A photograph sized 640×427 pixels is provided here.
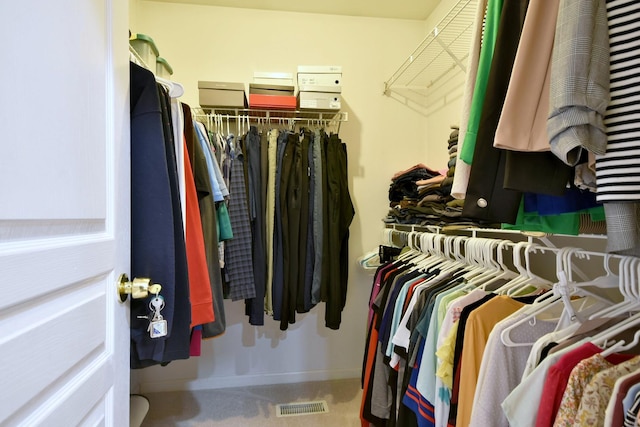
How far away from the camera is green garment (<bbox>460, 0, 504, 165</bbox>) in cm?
73

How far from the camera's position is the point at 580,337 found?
698 mm

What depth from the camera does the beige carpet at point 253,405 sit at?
5.94 ft

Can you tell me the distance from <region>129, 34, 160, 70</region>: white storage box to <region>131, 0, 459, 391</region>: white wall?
710mm

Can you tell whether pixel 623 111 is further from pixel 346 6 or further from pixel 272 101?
pixel 346 6

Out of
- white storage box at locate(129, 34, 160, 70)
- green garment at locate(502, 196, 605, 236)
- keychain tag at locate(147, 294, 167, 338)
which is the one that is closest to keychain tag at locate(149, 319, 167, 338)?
keychain tag at locate(147, 294, 167, 338)

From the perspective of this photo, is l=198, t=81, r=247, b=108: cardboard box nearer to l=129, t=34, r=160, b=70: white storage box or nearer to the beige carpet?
l=129, t=34, r=160, b=70: white storage box

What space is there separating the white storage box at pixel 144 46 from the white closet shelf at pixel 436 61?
1.27 metres

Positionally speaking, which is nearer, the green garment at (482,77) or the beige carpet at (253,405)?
Result: the green garment at (482,77)

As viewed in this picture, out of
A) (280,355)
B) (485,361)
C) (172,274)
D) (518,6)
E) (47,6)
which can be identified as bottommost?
(280,355)

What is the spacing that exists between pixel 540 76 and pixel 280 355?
7.06 ft

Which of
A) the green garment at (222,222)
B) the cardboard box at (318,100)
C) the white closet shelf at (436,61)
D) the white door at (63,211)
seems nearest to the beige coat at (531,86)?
the white door at (63,211)

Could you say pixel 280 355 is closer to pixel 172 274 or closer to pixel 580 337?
pixel 172 274

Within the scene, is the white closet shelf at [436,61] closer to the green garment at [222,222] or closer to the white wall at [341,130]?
the white wall at [341,130]

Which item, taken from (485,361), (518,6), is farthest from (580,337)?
(518,6)
